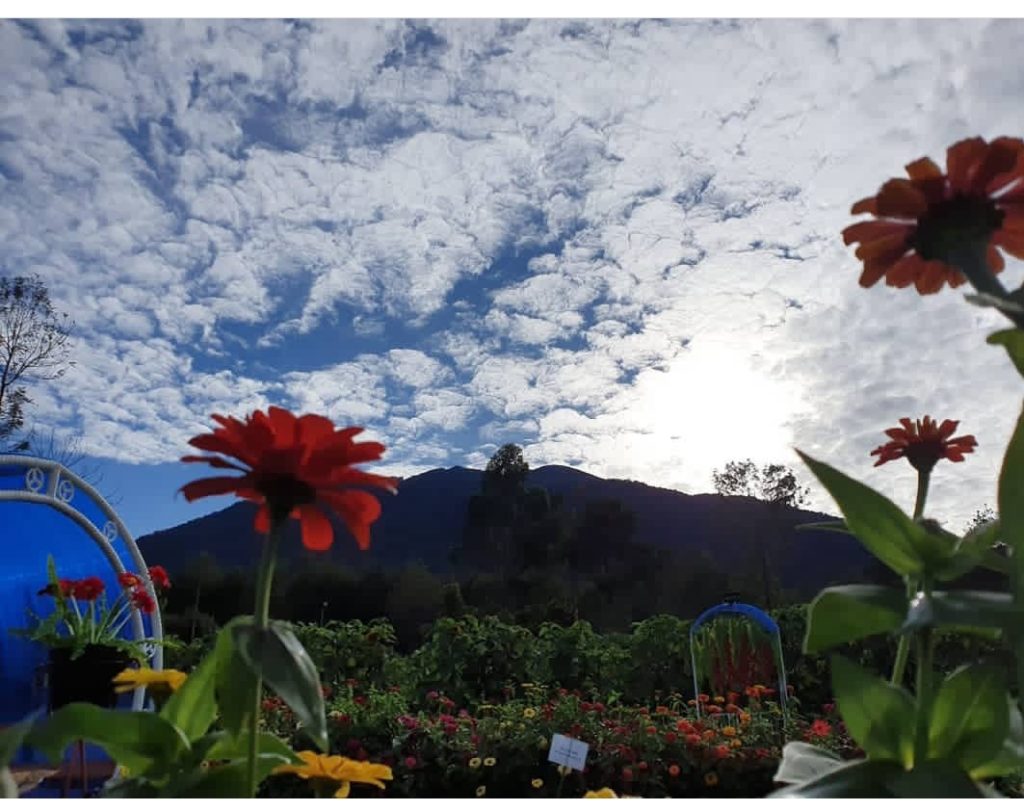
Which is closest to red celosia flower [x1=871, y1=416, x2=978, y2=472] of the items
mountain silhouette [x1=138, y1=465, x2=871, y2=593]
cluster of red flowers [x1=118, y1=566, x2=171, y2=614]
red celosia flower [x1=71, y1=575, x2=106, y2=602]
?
red celosia flower [x1=71, y1=575, x2=106, y2=602]

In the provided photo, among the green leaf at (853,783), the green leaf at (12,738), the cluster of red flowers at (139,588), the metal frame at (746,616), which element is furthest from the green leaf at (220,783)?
the metal frame at (746,616)

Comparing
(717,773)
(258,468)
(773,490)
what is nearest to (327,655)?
(717,773)

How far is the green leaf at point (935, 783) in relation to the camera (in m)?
0.48

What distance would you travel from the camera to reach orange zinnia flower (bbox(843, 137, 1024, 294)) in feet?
1.97

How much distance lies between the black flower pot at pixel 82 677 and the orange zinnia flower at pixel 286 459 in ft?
8.93

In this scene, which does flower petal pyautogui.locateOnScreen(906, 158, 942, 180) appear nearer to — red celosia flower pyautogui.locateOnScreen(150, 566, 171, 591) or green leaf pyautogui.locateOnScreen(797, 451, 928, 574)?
green leaf pyautogui.locateOnScreen(797, 451, 928, 574)

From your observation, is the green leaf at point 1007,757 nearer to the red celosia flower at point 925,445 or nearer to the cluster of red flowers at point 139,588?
the red celosia flower at point 925,445

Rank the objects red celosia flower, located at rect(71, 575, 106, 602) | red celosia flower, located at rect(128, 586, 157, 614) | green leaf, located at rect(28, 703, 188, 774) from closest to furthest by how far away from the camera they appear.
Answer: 1. green leaf, located at rect(28, 703, 188, 774)
2. red celosia flower, located at rect(71, 575, 106, 602)
3. red celosia flower, located at rect(128, 586, 157, 614)

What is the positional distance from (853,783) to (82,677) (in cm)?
300

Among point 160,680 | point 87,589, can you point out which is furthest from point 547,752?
point 160,680

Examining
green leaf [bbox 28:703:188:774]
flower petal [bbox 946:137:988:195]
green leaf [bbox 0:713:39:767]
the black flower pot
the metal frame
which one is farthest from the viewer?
the metal frame

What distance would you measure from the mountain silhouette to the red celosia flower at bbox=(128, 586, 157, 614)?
13.6 feet

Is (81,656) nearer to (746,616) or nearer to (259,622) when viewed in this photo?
(259,622)

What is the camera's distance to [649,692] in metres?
5.91
